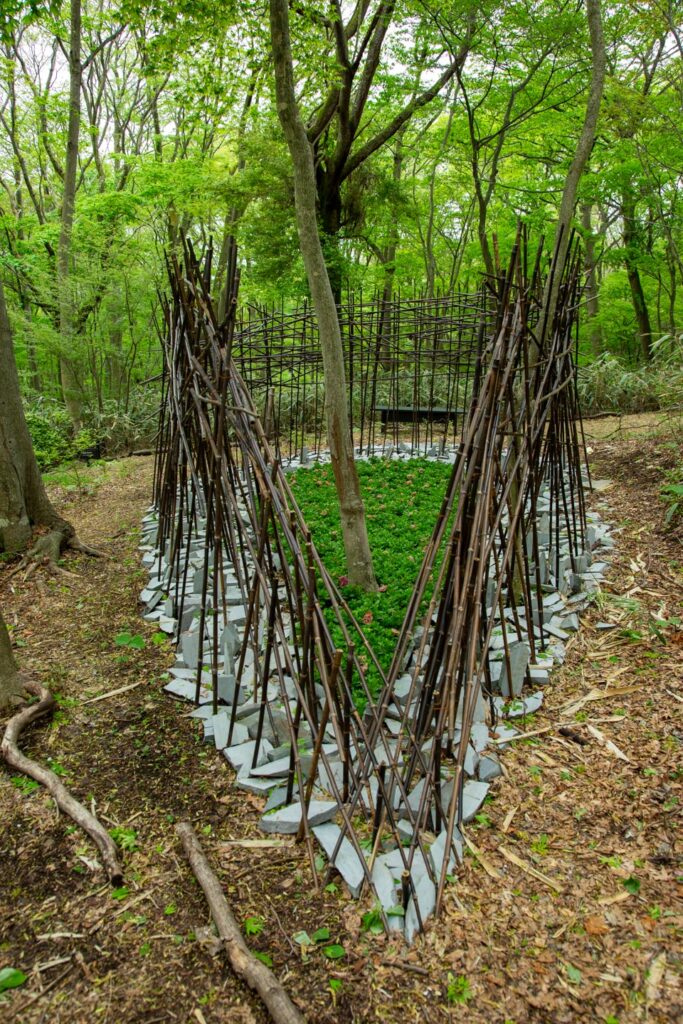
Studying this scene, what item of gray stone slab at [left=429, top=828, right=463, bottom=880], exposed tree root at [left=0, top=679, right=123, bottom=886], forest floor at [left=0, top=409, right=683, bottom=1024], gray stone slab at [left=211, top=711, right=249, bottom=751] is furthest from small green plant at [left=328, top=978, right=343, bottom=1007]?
gray stone slab at [left=211, top=711, right=249, bottom=751]

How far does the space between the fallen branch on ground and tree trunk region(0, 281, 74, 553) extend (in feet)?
7.58

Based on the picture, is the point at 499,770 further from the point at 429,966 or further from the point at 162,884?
the point at 162,884

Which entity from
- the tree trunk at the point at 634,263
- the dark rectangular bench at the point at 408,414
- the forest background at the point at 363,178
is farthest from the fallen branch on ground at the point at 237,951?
the tree trunk at the point at 634,263

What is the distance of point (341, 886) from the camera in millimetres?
1482

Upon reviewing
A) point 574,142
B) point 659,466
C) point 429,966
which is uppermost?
point 574,142

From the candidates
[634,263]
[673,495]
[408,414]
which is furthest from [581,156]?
[634,263]

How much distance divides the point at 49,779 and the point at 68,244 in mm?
Result: 7633

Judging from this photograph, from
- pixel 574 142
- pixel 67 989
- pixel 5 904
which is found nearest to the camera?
pixel 67 989

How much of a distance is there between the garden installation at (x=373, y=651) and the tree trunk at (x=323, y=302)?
1.11 feet

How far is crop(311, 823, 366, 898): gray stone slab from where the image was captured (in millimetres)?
1454

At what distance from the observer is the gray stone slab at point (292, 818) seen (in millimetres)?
1648

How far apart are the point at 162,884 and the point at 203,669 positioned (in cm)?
95

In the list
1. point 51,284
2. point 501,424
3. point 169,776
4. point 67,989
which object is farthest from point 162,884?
point 51,284

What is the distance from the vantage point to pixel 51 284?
7.64m
